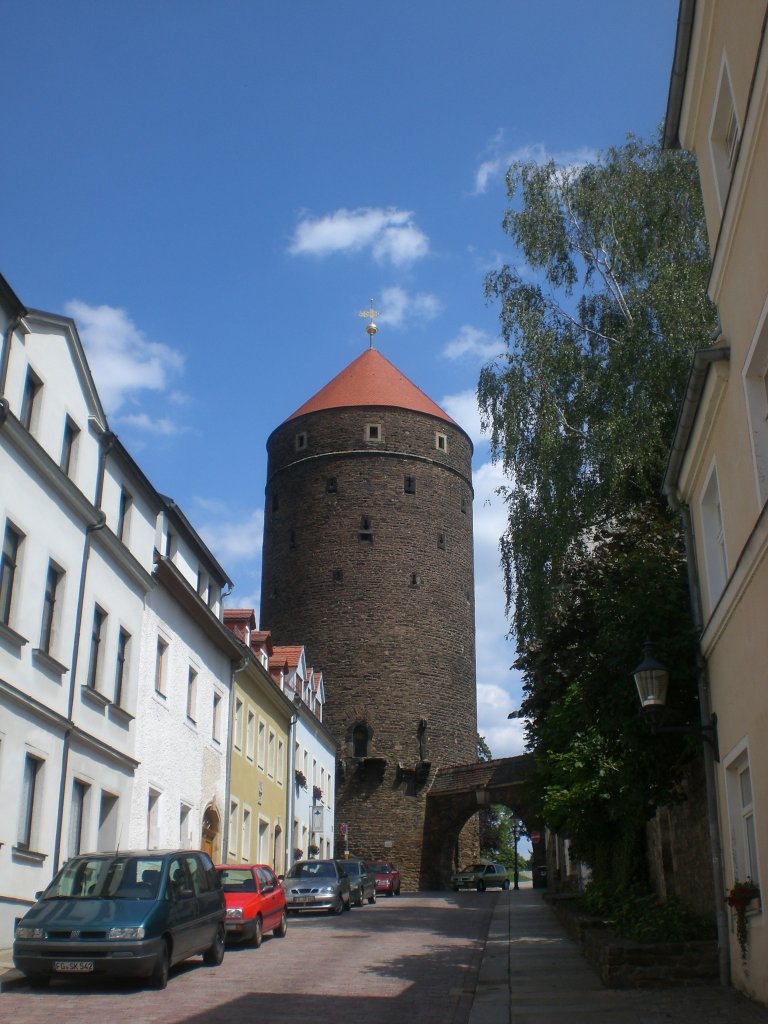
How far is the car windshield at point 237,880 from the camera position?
16914mm

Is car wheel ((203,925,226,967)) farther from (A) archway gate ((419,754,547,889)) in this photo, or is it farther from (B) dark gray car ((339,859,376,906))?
(A) archway gate ((419,754,547,889))

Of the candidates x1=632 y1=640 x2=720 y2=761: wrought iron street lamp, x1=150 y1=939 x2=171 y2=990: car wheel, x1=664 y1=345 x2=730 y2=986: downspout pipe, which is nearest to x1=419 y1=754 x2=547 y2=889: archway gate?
x1=664 y1=345 x2=730 y2=986: downspout pipe

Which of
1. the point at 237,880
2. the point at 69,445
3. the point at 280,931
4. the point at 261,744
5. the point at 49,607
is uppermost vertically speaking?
the point at 69,445

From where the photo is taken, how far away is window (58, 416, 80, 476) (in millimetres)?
17109

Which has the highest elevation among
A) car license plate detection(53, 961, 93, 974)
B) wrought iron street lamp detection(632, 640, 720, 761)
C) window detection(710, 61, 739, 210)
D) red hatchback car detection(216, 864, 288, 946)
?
A: window detection(710, 61, 739, 210)

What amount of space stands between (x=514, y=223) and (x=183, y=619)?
1073 cm

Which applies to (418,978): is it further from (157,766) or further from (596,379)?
(596,379)

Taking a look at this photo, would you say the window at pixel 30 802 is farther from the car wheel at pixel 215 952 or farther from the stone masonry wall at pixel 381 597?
the stone masonry wall at pixel 381 597

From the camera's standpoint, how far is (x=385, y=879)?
38844mm

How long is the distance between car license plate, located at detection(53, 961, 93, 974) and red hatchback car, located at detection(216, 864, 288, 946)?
4.62m

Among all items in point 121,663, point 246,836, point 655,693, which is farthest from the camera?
point 246,836

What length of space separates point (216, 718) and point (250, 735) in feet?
12.1

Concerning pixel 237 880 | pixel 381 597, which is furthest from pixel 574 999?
pixel 381 597

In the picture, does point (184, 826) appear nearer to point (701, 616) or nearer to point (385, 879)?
point (701, 616)
